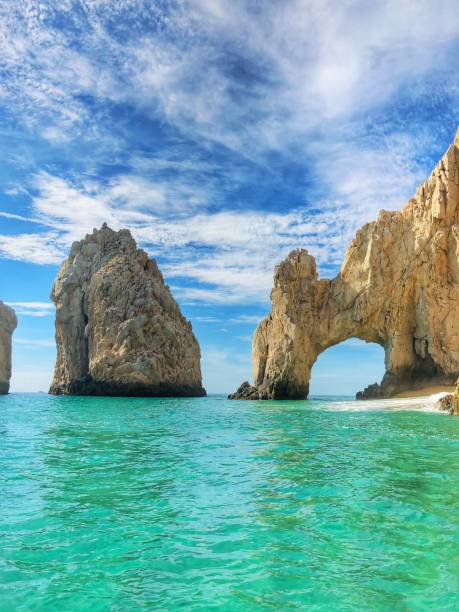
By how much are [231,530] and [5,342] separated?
8176 centimetres

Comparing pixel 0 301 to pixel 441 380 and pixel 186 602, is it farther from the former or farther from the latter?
pixel 186 602

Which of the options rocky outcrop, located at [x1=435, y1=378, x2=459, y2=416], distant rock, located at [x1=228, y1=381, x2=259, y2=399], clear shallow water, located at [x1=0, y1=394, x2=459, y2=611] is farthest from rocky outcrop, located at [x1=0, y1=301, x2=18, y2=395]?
clear shallow water, located at [x1=0, y1=394, x2=459, y2=611]

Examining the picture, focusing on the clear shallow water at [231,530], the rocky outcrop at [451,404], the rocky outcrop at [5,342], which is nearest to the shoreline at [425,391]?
the rocky outcrop at [451,404]

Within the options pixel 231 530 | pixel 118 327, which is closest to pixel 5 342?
pixel 118 327

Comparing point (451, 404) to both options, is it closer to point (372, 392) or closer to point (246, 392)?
point (372, 392)

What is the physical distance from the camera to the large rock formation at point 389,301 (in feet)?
130

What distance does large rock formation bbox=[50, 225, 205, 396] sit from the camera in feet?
187

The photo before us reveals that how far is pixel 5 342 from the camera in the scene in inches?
3110

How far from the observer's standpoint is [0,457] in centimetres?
1096

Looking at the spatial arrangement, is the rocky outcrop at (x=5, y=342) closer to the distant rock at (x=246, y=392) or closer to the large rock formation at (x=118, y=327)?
the large rock formation at (x=118, y=327)

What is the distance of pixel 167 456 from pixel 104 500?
158 inches

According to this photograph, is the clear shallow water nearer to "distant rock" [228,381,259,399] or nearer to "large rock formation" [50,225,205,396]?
"distant rock" [228,381,259,399]

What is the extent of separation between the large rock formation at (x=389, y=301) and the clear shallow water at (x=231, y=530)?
3146cm

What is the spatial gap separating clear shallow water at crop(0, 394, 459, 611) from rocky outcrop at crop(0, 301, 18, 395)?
7307 cm
